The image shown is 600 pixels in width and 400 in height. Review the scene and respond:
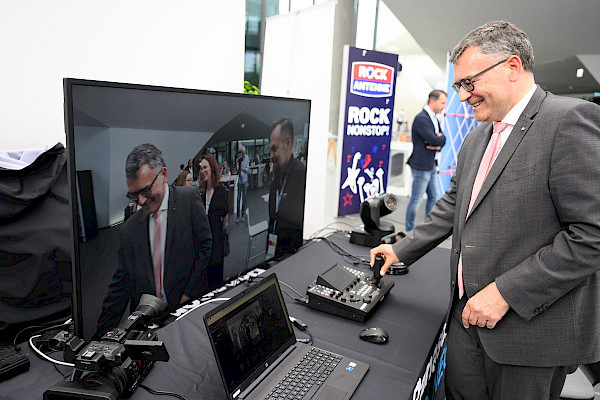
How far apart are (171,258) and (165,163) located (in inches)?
12.0

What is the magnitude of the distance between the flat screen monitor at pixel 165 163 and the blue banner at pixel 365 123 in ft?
8.48

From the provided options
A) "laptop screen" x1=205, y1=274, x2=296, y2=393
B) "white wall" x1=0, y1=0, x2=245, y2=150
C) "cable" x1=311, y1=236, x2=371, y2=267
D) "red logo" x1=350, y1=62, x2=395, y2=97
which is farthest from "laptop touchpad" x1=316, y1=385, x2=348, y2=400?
"red logo" x1=350, y1=62, x2=395, y2=97

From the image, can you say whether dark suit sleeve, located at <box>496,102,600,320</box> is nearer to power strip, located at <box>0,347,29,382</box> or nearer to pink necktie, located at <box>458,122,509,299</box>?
pink necktie, located at <box>458,122,509,299</box>

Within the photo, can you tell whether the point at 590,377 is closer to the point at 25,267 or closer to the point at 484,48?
the point at 484,48

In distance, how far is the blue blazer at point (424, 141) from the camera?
14.7 feet

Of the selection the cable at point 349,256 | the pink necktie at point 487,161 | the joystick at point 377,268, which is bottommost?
the cable at point 349,256

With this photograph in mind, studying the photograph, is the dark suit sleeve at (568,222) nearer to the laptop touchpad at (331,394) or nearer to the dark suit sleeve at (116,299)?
the laptop touchpad at (331,394)

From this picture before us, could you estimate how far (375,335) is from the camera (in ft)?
4.34

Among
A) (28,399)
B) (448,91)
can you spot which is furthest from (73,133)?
(448,91)

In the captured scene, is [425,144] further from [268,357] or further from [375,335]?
[268,357]

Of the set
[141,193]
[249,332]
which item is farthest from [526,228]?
[141,193]

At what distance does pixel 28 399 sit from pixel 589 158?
1.50 meters

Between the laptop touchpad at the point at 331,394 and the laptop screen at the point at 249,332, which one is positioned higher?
the laptop screen at the point at 249,332

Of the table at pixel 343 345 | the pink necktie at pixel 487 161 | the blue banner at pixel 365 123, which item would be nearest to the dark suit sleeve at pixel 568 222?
the pink necktie at pixel 487 161
